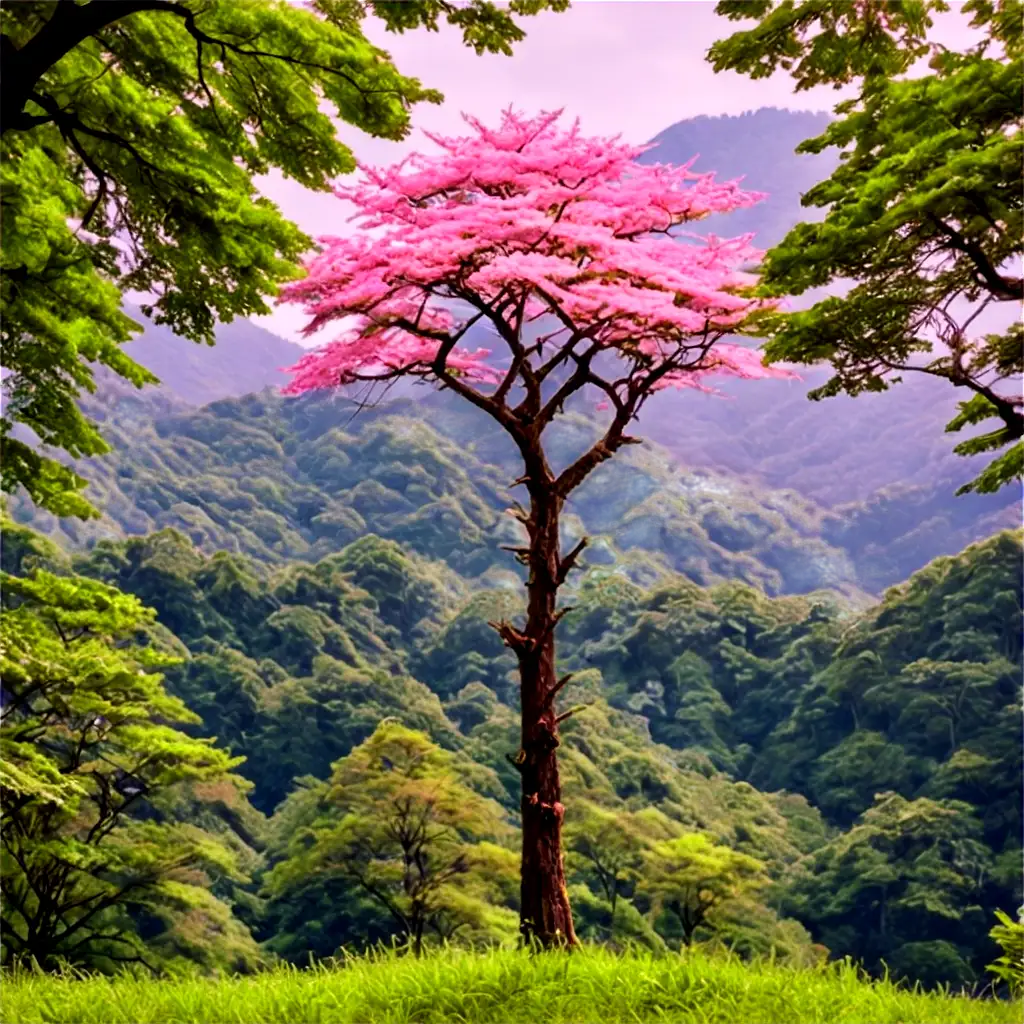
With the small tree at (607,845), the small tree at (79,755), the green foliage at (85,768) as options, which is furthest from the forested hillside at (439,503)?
the small tree at (79,755)

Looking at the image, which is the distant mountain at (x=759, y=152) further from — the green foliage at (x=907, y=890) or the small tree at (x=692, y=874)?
the small tree at (x=692, y=874)

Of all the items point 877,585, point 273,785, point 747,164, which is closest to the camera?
point 273,785

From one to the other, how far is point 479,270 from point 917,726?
34.6m

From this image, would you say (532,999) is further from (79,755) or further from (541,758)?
(79,755)

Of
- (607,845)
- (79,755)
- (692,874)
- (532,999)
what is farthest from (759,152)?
(532,999)

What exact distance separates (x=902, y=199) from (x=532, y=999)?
14.2 ft

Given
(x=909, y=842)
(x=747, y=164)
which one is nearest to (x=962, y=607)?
(x=909, y=842)

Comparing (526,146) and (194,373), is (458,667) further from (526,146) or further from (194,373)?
(194,373)

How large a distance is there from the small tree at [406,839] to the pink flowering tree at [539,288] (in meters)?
14.6

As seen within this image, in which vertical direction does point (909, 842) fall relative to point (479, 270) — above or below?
below

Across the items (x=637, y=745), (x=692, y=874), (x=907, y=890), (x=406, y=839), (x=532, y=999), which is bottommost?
(x=907, y=890)

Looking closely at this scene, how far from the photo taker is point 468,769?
102 feet

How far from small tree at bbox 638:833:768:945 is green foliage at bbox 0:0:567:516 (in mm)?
21033

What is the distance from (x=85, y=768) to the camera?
15.5 m
